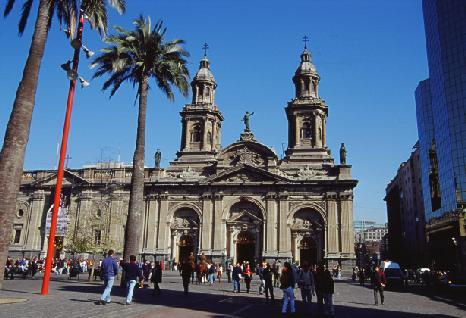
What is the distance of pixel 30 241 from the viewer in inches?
2026

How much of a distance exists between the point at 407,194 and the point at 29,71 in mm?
89785

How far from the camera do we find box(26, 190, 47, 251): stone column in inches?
2023

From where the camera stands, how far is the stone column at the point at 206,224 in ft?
159

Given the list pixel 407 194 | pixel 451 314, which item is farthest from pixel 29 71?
pixel 407 194

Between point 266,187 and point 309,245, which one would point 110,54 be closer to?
point 266,187

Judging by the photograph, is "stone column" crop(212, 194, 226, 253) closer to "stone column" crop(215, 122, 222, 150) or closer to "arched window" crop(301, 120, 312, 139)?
"stone column" crop(215, 122, 222, 150)

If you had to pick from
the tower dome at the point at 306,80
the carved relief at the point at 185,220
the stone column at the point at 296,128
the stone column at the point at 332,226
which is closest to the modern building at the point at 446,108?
the stone column at the point at 332,226

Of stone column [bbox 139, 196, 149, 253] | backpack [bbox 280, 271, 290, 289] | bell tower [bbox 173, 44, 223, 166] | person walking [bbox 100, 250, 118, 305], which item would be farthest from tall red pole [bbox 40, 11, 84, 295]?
bell tower [bbox 173, 44, 223, 166]

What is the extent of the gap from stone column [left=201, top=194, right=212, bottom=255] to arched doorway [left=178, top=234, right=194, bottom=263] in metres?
2.38

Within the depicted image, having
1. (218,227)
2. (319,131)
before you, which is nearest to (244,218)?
(218,227)

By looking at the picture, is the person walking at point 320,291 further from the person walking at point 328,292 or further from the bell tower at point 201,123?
the bell tower at point 201,123

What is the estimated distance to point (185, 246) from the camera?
50812 millimetres

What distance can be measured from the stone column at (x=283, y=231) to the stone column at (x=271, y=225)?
0.58m

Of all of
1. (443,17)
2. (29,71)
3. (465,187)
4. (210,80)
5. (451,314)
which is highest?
(443,17)
